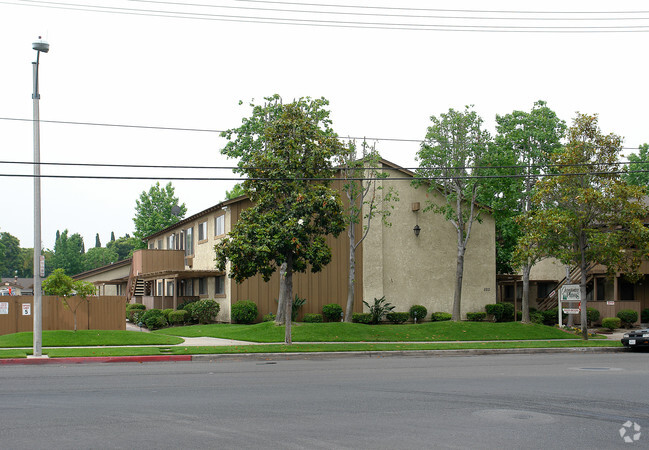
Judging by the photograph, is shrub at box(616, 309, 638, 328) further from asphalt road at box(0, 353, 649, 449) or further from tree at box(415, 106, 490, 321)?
asphalt road at box(0, 353, 649, 449)

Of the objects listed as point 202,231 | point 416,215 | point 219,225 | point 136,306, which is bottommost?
point 136,306

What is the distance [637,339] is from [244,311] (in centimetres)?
1691

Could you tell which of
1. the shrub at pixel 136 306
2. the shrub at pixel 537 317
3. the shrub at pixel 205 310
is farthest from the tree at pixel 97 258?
the shrub at pixel 537 317

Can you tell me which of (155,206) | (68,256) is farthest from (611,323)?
(68,256)

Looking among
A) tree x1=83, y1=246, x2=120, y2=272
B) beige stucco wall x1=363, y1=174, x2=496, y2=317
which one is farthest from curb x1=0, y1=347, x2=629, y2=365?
tree x1=83, y1=246, x2=120, y2=272

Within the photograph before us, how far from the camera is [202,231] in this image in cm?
3800

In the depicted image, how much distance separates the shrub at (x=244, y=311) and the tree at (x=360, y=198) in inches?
177

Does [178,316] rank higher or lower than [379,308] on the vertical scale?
lower

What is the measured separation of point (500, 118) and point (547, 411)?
29.7m

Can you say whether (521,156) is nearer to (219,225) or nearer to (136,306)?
(219,225)

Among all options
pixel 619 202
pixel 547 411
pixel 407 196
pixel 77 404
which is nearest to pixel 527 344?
pixel 619 202

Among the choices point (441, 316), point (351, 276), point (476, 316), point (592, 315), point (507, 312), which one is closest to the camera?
point (351, 276)

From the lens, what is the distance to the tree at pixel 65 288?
25.8 m

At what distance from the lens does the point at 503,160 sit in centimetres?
3378
